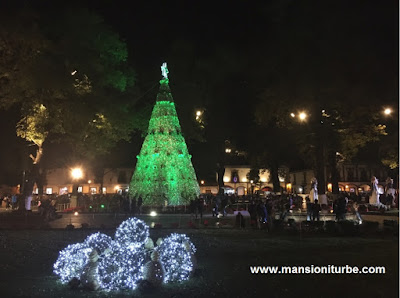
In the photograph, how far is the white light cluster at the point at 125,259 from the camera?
314 inches

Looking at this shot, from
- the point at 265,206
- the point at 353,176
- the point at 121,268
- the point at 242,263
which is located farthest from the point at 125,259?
the point at 353,176

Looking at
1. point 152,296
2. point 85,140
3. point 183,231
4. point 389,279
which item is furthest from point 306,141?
point 152,296

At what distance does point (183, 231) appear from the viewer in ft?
57.1

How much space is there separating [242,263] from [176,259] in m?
2.57

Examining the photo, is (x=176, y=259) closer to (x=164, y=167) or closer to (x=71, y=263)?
(x=71, y=263)

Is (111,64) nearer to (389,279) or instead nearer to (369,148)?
(389,279)

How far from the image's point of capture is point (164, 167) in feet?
87.3

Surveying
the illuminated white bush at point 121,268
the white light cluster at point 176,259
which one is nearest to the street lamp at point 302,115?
the white light cluster at point 176,259

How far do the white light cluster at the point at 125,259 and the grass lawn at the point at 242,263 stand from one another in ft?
0.99

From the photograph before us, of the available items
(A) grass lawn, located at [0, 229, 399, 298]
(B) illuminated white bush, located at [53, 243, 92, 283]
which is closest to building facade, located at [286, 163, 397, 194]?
(A) grass lawn, located at [0, 229, 399, 298]

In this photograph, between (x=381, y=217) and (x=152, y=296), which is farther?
(x=381, y=217)

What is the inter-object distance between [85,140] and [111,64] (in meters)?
6.27

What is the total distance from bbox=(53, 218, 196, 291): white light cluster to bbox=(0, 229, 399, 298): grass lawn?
303mm

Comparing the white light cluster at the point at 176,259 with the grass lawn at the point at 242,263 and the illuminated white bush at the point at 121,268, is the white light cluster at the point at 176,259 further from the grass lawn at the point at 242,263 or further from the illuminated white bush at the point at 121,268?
the illuminated white bush at the point at 121,268
